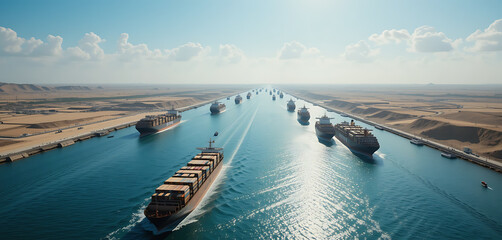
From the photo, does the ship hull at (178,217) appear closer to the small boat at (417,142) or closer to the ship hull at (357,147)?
the ship hull at (357,147)

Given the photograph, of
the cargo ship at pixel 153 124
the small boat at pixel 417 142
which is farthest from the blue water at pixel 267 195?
the cargo ship at pixel 153 124

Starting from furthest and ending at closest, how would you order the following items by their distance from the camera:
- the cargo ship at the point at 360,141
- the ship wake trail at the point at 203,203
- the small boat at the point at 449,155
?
the cargo ship at the point at 360,141
the small boat at the point at 449,155
the ship wake trail at the point at 203,203

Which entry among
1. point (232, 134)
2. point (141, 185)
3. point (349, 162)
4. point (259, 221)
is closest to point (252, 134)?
point (232, 134)

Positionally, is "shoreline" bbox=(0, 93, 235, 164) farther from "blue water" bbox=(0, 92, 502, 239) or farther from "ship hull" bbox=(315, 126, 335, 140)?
"ship hull" bbox=(315, 126, 335, 140)

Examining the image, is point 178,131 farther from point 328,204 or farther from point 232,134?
point 328,204

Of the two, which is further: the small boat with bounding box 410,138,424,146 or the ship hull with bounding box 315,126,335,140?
the ship hull with bounding box 315,126,335,140

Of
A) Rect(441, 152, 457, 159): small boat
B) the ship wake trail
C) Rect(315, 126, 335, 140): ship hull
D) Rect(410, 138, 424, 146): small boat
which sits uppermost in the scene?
Rect(315, 126, 335, 140): ship hull

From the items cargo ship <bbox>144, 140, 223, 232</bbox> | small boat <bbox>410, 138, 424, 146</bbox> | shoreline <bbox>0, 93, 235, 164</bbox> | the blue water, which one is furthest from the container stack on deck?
small boat <bbox>410, 138, 424, 146</bbox>
